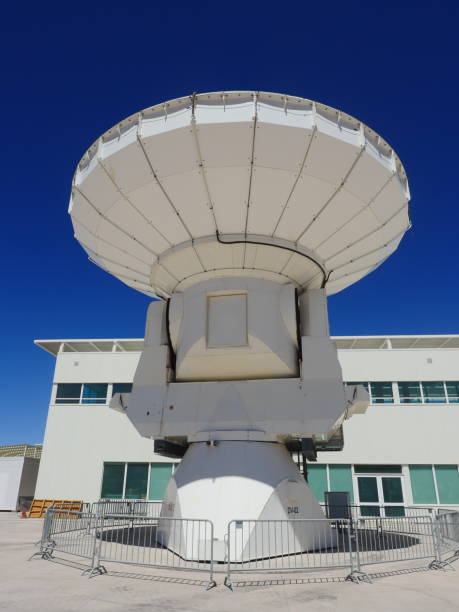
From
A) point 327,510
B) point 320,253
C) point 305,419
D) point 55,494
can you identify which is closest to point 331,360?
point 305,419

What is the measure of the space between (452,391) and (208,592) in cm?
1957

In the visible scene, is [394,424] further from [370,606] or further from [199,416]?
[370,606]

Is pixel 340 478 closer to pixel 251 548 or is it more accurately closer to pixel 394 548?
pixel 394 548

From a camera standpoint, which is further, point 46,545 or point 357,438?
point 357,438

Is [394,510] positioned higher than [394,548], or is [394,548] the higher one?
[394,510]

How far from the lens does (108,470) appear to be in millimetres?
23422

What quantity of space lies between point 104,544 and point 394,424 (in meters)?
15.9

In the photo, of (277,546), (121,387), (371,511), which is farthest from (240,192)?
(371,511)

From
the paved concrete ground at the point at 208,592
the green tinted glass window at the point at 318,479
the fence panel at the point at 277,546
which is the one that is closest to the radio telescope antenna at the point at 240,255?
the fence panel at the point at 277,546

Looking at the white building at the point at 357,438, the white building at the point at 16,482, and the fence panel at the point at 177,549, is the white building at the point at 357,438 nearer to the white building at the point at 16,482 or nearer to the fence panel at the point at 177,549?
the white building at the point at 16,482

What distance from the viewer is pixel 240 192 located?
10.0 meters

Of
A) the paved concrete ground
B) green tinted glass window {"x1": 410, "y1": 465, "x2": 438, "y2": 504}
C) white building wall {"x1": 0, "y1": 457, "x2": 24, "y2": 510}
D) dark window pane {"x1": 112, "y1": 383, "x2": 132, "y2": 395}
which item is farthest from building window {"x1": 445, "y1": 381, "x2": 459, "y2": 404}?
white building wall {"x1": 0, "y1": 457, "x2": 24, "y2": 510}

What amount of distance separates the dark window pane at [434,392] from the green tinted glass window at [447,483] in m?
3.05

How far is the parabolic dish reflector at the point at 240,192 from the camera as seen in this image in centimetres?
928
